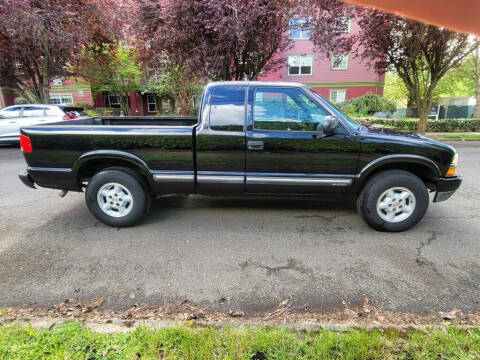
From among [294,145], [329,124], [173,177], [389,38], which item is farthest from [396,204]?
[389,38]

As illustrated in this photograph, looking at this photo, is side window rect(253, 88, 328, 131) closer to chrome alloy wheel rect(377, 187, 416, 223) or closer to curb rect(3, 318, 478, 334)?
chrome alloy wheel rect(377, 187, 416, 223)

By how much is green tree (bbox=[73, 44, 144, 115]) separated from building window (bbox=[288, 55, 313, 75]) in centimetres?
1337

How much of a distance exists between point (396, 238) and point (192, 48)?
931 cm

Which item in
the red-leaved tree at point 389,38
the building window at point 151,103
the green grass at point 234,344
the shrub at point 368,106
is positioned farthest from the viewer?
the building window at point 151,103

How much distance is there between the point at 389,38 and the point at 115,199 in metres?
11.2

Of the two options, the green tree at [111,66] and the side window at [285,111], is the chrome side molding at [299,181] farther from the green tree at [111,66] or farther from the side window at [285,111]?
the green tree at [111,66]

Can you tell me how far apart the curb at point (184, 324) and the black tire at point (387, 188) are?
1662mm

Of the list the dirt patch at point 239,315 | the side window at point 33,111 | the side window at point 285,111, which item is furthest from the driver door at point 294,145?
the side window at point 33,111

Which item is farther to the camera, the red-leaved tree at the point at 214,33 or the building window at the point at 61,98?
the building window at the point at 61,98

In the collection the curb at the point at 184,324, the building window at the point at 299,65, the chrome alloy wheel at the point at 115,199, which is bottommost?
the curb at the point at 184,324

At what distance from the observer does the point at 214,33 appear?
9.45m

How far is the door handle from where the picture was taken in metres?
3.54

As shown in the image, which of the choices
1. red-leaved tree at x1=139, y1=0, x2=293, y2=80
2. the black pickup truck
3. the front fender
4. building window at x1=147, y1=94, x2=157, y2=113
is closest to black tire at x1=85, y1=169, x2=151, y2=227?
the black pickup truck

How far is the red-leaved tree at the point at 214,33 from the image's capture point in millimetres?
8703
